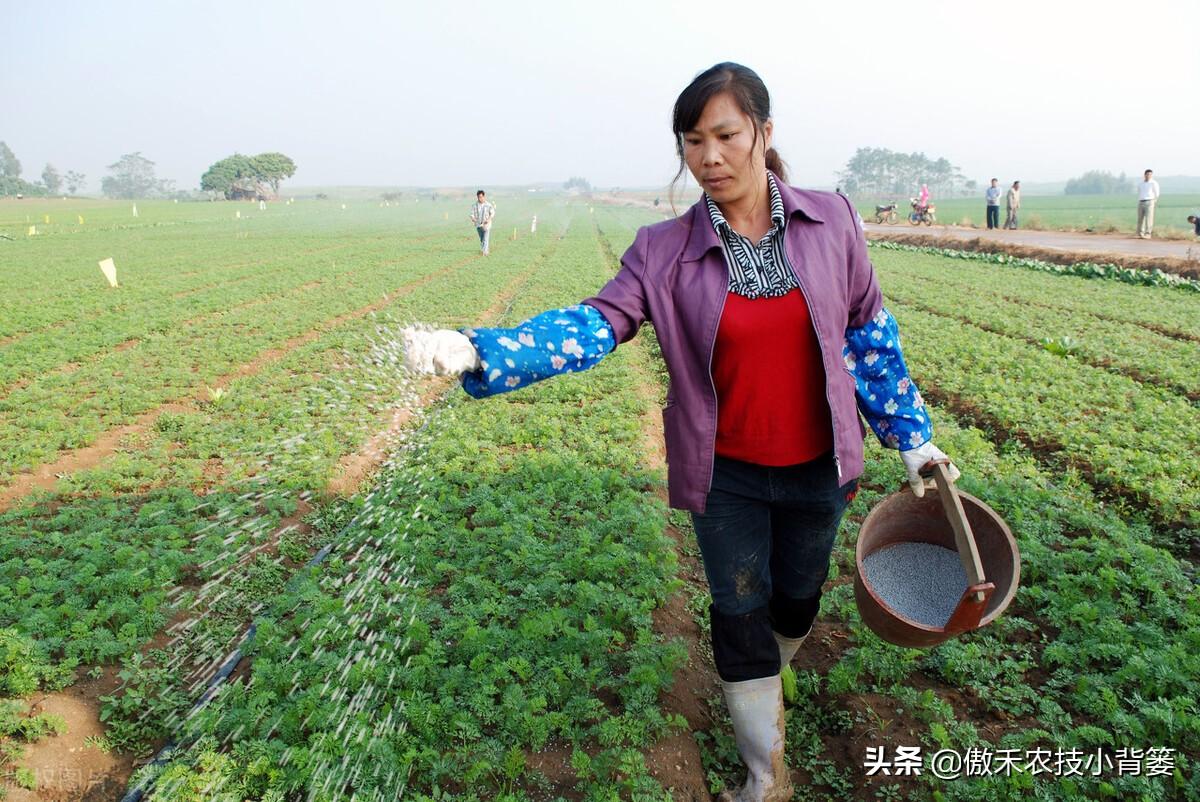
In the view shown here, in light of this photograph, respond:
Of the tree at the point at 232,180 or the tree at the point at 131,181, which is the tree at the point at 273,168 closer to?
the tree at the point at 232,180

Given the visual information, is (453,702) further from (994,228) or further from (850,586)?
(994,228)

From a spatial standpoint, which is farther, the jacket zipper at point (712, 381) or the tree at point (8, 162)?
the tree at point (8, 162)

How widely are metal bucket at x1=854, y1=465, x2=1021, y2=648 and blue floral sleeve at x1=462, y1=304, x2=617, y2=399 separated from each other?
4.81 ft

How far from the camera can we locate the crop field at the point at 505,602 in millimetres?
2846

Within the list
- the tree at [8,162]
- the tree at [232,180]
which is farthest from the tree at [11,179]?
the tree at [232,180]

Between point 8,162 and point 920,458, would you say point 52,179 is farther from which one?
point 920,458

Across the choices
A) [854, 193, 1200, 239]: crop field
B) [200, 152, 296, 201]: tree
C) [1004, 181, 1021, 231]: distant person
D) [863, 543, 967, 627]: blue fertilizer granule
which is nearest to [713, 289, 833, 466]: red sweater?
[863, 543, 967, 627]: blue fertilizer granule

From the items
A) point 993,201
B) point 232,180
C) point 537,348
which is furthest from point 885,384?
point 232,180

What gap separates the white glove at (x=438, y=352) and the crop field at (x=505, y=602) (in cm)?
176

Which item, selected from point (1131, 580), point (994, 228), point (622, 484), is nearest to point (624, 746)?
point (622, 484)

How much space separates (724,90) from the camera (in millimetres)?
2006

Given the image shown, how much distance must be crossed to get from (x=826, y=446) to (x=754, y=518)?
0.33m

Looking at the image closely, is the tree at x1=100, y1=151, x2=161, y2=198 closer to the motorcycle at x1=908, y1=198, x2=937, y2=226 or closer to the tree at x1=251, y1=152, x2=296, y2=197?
the tree at x1=251, y1=152, x2=296, y2=197

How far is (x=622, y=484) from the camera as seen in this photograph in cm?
540
